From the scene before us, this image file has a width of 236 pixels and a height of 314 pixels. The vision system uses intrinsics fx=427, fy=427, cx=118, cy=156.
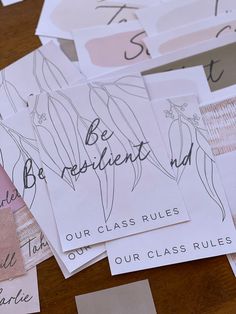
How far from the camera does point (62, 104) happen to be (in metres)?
0.53

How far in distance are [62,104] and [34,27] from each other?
0.15m

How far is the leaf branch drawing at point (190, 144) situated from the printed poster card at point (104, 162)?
0.02m

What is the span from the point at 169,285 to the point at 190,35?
319mm

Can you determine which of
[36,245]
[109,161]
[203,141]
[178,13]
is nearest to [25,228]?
[36,245]

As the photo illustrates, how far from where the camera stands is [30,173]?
0.51 meters

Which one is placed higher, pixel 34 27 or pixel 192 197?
pixel 34 27

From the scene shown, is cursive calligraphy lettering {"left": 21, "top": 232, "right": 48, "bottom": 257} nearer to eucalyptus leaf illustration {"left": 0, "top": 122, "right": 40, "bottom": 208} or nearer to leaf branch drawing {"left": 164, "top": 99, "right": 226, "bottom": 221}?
eucalyptus leaf illustration {"left": 0, "top": 122, "right": 40, "bottom": 208}

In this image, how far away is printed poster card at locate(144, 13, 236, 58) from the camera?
558 millimetres

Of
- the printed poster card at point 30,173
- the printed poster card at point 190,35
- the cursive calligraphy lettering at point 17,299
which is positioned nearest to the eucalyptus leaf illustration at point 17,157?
the printed poster card at point 30,173

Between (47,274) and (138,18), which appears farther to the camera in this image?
(138,18)

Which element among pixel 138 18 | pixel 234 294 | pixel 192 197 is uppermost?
pixel 138 18

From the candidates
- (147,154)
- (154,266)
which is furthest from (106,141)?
(154,266)

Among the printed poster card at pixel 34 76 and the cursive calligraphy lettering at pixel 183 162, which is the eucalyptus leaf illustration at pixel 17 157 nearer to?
the printed poster card at pixel 34 76

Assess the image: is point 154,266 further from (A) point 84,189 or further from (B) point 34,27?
(B) point 34,27
